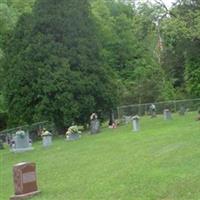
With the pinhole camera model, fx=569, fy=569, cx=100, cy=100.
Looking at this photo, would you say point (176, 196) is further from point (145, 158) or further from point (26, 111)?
point (26, 111)

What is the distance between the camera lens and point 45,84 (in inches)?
1345

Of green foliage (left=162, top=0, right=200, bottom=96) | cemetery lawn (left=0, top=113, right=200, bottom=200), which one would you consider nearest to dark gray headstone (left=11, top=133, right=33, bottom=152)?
cemetery lawn (left=0, top=113, right=200, bottom=200)

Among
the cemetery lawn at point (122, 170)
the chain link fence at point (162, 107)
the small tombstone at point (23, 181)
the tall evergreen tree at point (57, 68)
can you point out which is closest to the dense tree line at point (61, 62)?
the tall evergreen tree at point (57, 68)

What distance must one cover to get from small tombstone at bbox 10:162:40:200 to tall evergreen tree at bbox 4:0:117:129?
21.3 m

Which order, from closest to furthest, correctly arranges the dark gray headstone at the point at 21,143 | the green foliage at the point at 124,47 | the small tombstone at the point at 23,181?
the small tombstone at the point at 23,181 → the dark gray headstone at the point at 21,143 → the green foliage at the point at 124,47

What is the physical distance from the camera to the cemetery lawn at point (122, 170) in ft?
37.4

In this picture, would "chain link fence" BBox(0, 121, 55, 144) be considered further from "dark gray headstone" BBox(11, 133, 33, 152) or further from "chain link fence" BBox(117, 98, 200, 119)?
"chain link fence" BBox(117, 98, 200, 119)

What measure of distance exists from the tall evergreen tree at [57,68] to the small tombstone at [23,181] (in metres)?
21.3

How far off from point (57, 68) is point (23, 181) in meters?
22.5

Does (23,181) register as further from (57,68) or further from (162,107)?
(162,107)

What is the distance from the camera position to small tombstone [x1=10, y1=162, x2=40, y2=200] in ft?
40.9

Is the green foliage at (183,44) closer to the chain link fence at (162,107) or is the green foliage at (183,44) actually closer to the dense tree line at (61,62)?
the dense tree line at (61,62)

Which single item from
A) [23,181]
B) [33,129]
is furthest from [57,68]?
[23,181]

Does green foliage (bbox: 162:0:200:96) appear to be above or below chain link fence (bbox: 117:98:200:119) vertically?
above
